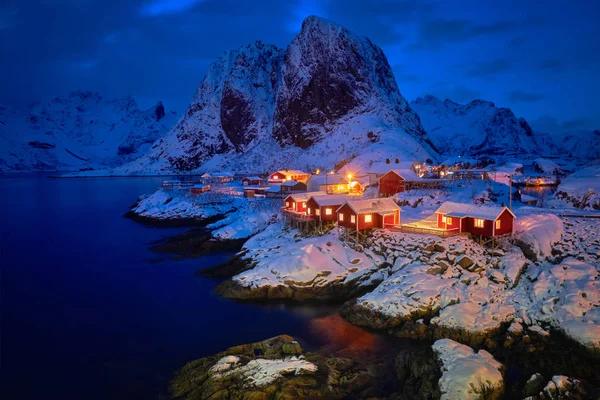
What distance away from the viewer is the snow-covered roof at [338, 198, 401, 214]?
3694 centimetres

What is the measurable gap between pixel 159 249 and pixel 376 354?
113 feet

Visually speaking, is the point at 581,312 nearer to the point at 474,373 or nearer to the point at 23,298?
the point at 474,373

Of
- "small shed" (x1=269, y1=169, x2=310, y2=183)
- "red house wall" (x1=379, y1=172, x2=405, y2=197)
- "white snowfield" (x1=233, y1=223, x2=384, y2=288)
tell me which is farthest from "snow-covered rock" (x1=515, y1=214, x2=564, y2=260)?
"small shed" (x1=269, y1=169, x2=310, y2=183)

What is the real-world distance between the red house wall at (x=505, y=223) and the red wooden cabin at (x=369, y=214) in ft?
31.3

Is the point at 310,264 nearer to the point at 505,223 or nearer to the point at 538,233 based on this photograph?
the point at 505,223

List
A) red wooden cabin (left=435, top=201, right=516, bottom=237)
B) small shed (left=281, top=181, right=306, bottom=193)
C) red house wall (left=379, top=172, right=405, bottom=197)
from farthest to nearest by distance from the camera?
small shed (left=281, top=181, right=306, bottom=193)
red house wall (left=379, top=172, right=405, bottom=197)
red wooden cabin (left=435, top=201, right=516, bottom=237)

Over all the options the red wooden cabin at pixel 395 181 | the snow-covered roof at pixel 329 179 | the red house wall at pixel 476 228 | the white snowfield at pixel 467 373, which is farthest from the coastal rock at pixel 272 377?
the snow-covered roof at pixel 329 179

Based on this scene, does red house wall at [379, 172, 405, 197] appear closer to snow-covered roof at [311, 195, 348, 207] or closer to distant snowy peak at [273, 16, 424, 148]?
snow-covered roof at [311, 195, 348, 207]

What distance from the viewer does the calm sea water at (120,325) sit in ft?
68.5

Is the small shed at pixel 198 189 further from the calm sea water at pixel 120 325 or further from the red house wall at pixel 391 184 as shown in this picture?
the red house wall at pixel 391 184

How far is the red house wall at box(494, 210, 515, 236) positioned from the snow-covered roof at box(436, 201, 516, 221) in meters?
0.30

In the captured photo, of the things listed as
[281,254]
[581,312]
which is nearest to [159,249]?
[281,254]

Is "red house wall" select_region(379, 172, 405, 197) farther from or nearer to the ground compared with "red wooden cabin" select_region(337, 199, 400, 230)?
farther from the ground

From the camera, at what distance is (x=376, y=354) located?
21984 millimetres
